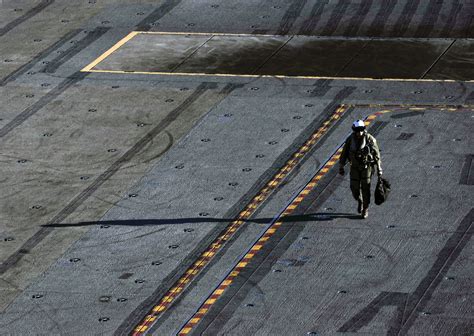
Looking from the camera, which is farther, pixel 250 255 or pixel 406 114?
pixel 406 114

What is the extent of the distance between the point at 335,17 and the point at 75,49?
394 inches

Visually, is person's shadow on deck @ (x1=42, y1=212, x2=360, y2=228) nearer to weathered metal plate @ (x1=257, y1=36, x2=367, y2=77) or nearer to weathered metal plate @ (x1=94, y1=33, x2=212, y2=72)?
weathered metal plate @ (x1=257, y1=36, x2=367, y2=77)

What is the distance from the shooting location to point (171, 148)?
4031 centimetres

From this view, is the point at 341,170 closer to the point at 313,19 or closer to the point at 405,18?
the point at 313,19

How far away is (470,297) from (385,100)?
1373 cm

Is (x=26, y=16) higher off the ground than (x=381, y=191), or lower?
higher

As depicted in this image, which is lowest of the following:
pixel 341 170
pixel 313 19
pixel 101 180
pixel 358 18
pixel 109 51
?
pixel 358 18

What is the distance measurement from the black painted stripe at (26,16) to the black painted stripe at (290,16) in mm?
10339

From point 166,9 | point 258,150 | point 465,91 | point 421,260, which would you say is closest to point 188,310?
point 421,260

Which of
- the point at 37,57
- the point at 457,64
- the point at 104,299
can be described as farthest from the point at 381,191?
the point at 37,57

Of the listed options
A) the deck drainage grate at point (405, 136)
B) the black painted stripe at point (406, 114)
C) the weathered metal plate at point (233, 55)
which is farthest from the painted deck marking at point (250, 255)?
the weathered metal plate at point (233, 55)

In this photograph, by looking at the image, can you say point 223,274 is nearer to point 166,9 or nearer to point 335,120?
point 335,120

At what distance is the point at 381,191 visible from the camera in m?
34.4

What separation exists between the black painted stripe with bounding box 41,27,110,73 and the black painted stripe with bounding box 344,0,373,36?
921 cm
